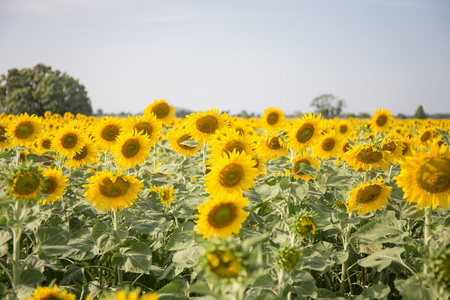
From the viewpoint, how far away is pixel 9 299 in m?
1.96

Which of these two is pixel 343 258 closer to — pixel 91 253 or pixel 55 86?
pixel 91 253

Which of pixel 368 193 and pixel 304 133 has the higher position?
pixel 304 133

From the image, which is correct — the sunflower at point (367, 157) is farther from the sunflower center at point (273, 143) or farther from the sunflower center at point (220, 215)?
the sunflower center at point (220, 215)

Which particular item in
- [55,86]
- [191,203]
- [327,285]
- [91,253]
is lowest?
[327,285]

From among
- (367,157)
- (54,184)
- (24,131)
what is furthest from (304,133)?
(24,131)

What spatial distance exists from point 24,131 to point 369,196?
15.1ft

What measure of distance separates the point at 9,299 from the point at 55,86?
55452 mm

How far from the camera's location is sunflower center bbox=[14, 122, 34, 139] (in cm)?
444

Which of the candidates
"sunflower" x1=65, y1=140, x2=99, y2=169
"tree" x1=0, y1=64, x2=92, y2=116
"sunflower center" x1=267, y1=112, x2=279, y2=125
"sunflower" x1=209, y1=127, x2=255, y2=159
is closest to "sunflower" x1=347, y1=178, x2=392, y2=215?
"sunflower" x1=209, y1=127, x2=255, y2=159

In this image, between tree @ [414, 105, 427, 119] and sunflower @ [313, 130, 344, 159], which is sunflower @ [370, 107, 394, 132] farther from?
tree @ [414, 105, 427, 119]

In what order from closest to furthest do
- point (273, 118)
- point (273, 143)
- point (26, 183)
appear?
point (26, 183) → point (273, 143) → point (273, 118)

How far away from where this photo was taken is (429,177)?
82.4 inches

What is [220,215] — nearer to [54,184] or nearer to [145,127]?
[54,184]

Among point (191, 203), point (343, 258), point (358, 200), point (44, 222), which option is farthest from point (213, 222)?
point (44, 222)
